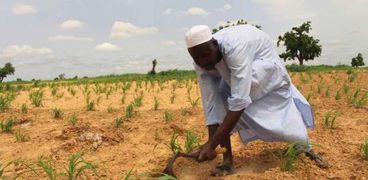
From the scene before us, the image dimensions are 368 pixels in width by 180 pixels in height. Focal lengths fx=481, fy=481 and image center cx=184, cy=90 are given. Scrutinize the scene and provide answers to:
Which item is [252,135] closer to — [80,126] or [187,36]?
[187,36]

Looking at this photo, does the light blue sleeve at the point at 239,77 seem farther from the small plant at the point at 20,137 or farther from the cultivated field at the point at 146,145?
the small plant at the point at 20,137

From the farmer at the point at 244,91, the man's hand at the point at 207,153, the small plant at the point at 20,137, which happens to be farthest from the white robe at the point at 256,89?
the small plant at the point at 20,137

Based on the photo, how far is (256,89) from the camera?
3.54 meters

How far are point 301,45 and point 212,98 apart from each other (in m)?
41.9

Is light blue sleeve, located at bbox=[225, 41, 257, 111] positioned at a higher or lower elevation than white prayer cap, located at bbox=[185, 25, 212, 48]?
lower

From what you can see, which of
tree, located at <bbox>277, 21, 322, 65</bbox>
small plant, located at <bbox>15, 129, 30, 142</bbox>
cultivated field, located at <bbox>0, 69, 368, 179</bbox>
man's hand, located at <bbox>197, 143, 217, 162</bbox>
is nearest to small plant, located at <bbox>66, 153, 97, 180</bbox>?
cultivated field, located at <bbox>0, 69, 368, 179</bbox>

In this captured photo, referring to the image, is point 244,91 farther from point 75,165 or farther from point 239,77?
point 75,165

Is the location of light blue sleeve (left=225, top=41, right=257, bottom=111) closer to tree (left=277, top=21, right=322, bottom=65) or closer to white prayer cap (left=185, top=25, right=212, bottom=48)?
white prayer cap (left=185, top=25, right=212, bottom=48)

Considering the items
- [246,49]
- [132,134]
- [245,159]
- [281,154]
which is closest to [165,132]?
[132,134]

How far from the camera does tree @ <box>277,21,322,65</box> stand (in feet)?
144

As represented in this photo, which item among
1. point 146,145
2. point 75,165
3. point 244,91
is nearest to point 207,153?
point 244,91

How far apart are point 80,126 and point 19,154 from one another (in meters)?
0.92

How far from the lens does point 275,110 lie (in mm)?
3682

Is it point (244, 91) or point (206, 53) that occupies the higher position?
point (206, 53)
